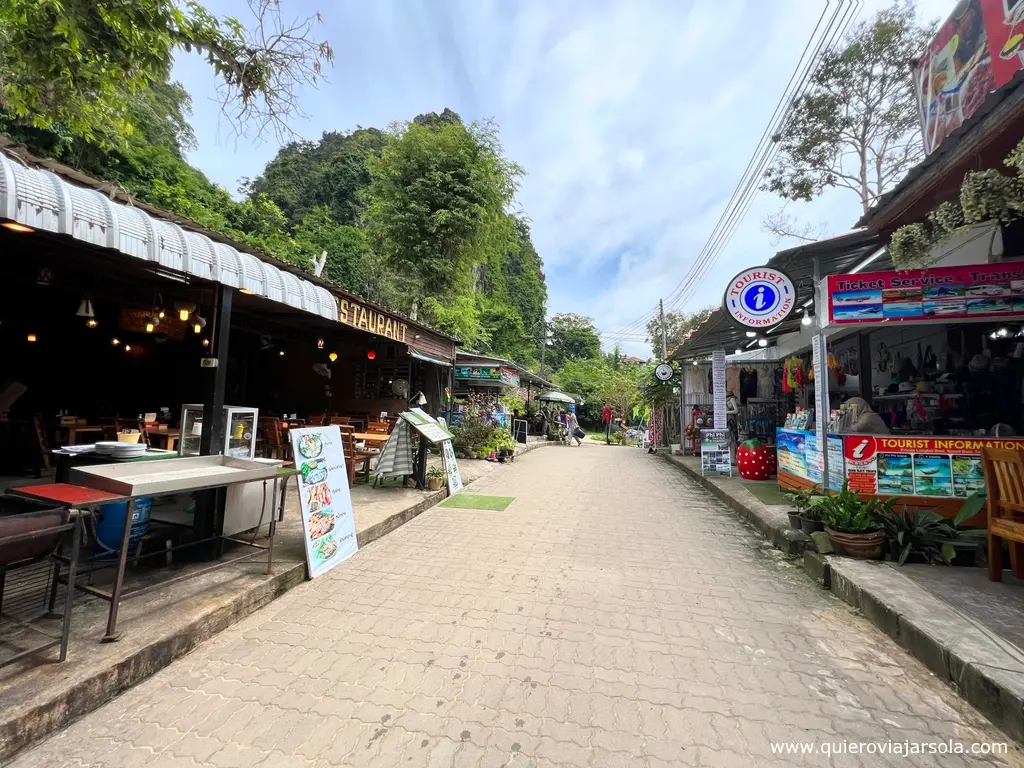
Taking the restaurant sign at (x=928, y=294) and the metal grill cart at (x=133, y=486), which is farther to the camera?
the restaurant sign at (x=928, y=294)

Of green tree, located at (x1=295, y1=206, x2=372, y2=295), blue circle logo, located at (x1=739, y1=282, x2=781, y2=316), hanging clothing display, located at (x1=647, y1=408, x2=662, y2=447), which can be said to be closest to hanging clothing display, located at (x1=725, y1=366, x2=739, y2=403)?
blue circle logo, located at (x1=739, y1=282, x2=781, y2=316)

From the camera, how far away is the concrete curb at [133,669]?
1.96m

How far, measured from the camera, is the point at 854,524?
4203mm

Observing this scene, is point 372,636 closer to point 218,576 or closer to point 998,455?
point 218,576

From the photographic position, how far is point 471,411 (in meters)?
13.1

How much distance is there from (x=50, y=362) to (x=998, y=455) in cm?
1363

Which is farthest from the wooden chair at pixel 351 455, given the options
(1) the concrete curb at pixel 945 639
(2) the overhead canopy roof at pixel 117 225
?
(1) the concrete curb at pixel 945 639

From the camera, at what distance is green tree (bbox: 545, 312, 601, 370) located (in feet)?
149

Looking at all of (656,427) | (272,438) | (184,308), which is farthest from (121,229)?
(656,427)

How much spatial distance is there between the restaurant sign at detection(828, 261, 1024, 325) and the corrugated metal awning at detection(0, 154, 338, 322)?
6048 millimetres

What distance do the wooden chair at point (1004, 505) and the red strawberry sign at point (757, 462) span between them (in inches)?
198

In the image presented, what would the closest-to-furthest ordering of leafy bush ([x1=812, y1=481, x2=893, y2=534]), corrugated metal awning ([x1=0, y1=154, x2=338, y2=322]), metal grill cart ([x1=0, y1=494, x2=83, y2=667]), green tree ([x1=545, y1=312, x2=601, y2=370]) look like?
1. metal grill cart ([x1=0, y1=494, x2=83, y2=667])
2. corrugated metal awning ([x1=0, y1=154, x2=338, y2=322])
3. leafy bush ([x1=812, y1=481, x2=893, y2=534])
4. green tree ([x1=545, y1=312, x2=601, y2=370])

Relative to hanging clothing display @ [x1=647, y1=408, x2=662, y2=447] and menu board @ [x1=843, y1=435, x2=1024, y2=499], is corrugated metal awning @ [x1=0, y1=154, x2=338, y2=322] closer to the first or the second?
menu board @ [x1=843, y1=435, x2=1024, y2=499]

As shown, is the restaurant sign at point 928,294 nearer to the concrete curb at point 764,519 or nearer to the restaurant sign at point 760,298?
the restaurant sign at point 760,298
